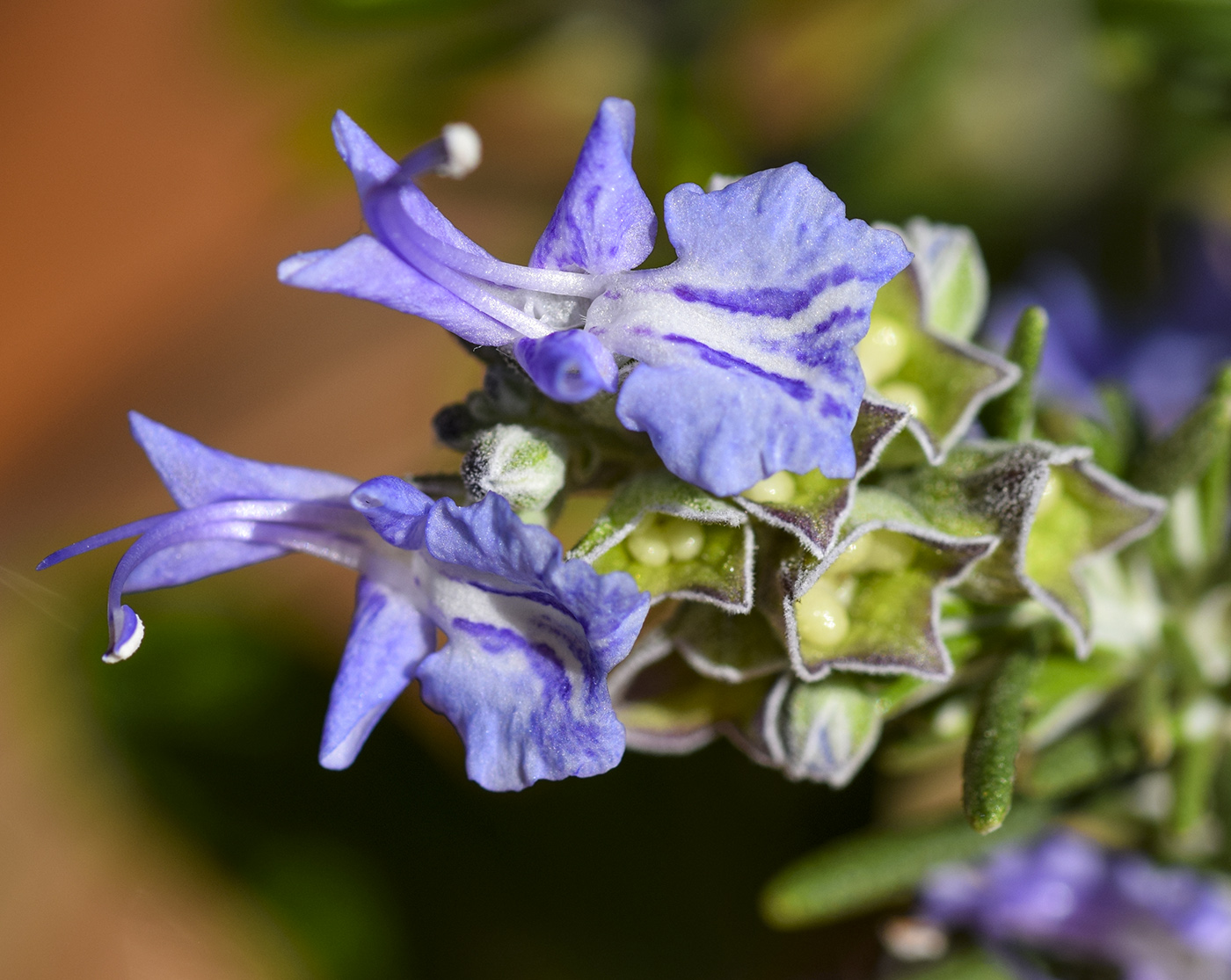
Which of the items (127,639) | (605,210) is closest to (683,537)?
(605,210)

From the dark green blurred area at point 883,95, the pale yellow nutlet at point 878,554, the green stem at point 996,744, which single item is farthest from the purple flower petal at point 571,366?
the dark green blurred area at point 883,95

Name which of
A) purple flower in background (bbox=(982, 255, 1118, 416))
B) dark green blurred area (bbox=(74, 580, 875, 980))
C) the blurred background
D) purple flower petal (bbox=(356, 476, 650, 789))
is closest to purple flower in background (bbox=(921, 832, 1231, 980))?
the blurred background

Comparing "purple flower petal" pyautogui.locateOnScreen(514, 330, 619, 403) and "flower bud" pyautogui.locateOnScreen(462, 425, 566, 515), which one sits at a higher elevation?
"purple flower petal" pyautogui.locateOnScreen(514, 330, 619, 403)

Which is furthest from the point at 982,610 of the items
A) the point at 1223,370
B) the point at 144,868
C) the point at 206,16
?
the point at 206,16

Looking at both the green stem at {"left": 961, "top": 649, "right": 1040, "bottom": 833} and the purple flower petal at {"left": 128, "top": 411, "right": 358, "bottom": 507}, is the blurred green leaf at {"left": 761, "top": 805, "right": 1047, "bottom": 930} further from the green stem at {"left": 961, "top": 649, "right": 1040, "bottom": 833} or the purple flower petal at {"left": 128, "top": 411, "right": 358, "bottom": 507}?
the purple flower petal at {"left": 128, "top": 411, "right": 358, "bottom": 507}

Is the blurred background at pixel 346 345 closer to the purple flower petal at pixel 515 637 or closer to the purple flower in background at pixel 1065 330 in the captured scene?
the purple flower in background at pixel 1065 330

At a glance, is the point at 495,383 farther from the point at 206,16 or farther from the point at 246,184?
the point at 206,16
